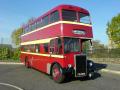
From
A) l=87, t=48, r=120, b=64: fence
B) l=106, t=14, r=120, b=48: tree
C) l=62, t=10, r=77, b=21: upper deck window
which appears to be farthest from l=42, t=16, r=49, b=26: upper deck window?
l=106, t=14, r=120, b=48: tree

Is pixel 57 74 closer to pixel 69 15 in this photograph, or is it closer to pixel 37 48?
pixel 69 15

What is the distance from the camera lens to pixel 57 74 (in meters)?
15.4

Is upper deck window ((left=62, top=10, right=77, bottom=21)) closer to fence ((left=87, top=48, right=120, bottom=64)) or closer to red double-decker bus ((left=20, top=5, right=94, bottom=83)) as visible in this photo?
red double-decker bus ((left=20, top=5, right=94, bottom=83))

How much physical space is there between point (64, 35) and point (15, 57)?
22368 millimetres

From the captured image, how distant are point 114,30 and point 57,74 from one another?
44003 millimetres

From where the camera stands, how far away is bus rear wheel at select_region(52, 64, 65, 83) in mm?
14953

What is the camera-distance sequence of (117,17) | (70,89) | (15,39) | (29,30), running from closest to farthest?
(70,89), (29,30), (117,17), (15,39)

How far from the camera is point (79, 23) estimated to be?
1578cm

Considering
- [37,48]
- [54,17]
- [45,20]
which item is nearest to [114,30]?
[37,48]

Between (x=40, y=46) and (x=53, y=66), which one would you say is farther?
(x=40, y=46)

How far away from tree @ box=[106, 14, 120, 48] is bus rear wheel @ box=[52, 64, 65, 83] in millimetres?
42166

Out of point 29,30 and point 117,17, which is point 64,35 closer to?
point 29,30


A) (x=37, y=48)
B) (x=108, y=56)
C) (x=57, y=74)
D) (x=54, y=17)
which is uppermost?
(x=54, y=17)

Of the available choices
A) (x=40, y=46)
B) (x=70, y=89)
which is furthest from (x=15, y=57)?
(x=70, y=89)
